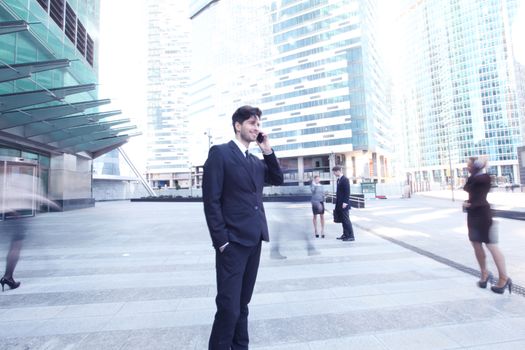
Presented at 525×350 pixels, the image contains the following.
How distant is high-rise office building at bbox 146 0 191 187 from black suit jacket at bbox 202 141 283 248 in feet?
350

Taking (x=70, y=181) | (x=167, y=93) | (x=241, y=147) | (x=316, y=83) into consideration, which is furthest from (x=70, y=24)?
(x=167, y=93)

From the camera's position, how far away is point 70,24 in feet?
59.9

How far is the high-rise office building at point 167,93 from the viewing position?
10662 cm

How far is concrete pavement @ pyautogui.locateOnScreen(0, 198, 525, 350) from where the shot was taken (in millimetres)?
2494

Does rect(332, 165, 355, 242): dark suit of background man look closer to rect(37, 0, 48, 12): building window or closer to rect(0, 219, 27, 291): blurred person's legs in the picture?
rect(0, 219, 27, 291): blurred person's legs

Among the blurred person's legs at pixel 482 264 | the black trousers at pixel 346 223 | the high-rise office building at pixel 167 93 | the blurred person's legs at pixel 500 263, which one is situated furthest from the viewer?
the high-rise office building at pixel 167 93

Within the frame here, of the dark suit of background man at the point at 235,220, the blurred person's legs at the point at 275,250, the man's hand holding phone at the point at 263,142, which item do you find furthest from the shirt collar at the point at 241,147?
the blurred person's legs at the point at 275,250

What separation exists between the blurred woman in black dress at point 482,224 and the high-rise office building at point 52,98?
459 inches

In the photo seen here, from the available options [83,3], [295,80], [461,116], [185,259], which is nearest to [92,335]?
[185,259]

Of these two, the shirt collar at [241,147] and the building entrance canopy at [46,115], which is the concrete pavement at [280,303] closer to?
the shirt collar at [241,147]

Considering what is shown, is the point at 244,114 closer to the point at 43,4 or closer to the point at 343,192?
the point at 343,192

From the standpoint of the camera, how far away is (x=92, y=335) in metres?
2.63

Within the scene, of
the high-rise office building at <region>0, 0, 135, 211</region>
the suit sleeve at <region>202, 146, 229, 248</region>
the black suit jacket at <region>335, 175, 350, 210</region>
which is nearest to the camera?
the suit sleeve at <region>202, 146, 229, 248</region>

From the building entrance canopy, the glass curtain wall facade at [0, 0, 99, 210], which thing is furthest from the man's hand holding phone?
the glass curtain wall facade at [0, 0, 99, 210]
